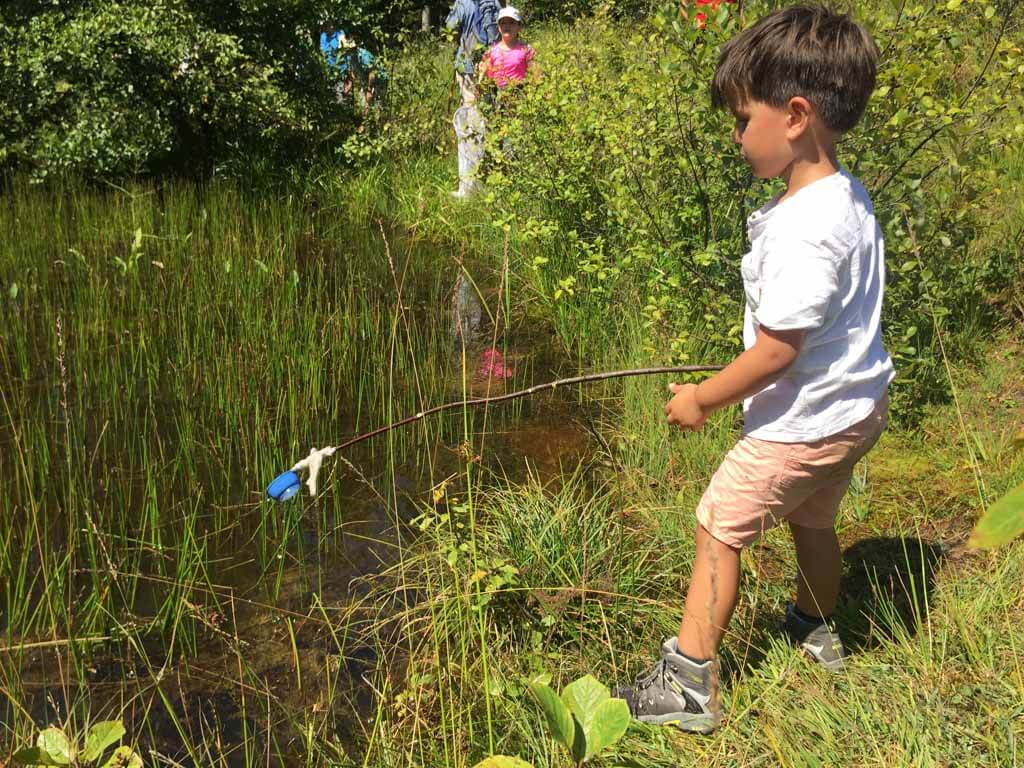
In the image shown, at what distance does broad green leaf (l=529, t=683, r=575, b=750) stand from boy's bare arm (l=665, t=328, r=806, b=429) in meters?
0.85

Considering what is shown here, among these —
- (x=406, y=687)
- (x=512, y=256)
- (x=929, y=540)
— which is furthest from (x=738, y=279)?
(x=512, y=256)

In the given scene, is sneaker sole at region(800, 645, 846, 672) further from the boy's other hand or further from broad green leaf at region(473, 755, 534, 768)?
broad green leaf at region(473, 755, 534, 768)

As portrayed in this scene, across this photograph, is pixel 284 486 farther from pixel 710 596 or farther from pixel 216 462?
pixel 216 462

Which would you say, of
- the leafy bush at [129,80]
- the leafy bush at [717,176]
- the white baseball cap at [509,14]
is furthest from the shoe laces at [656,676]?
the leafy bush at [129,80]

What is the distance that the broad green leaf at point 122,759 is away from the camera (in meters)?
1.77

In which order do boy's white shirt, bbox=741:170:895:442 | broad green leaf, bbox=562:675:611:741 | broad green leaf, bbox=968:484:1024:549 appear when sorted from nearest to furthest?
broad green leaf, bbox=968:484:1024:549, broad green leaf, bbox=562:675:611:741, boy's white shirt, bbox=741:170:895:442

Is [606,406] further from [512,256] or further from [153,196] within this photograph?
[153,196]

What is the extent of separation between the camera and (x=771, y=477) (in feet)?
6.79

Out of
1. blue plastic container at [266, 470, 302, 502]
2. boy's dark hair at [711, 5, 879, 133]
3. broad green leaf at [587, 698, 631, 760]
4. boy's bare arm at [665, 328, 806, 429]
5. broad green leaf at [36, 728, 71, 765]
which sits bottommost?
broad green leaf at [36, 728, 71, 765]

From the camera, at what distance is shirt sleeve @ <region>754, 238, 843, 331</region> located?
6.11ft

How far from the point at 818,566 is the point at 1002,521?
1.71m

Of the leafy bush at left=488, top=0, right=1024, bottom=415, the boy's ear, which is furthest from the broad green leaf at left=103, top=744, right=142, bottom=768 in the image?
the leafy bush at left=488, top=0, right=1024, bottom=415

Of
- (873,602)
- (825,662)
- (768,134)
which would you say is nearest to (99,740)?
(825,662)

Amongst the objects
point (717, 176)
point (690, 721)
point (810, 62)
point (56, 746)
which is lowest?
point (690, 721)
